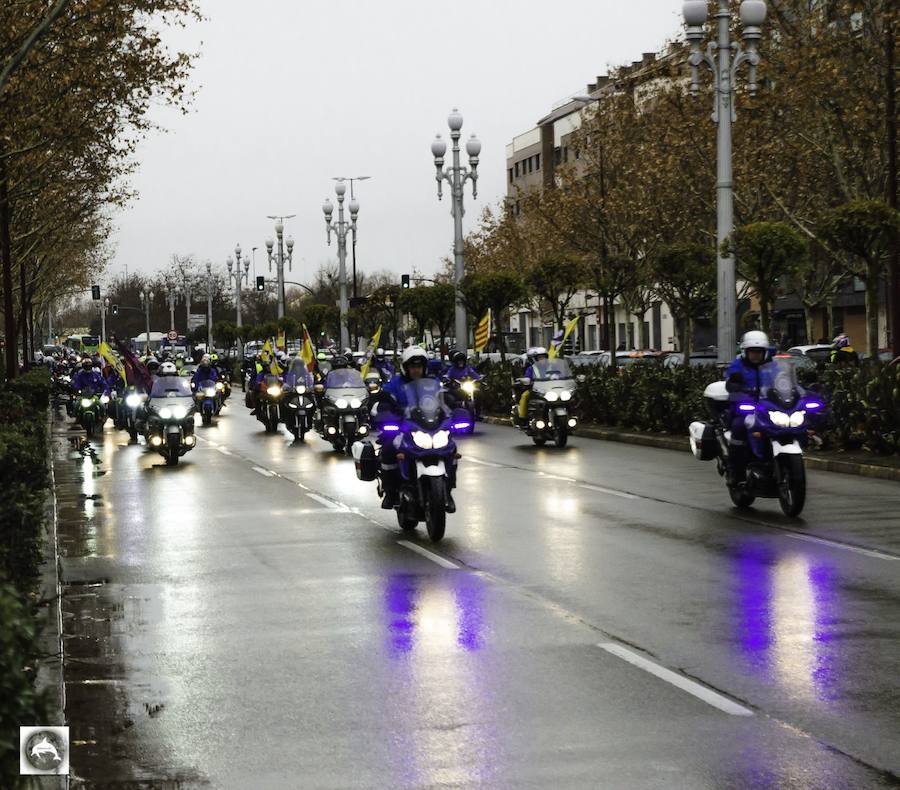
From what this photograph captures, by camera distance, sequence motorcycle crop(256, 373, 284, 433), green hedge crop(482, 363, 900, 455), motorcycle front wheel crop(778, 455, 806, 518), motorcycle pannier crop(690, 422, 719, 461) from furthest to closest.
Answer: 1. motorcycle crop(256, 373, 284, 433)
2. green hedge crop(482, 363, 900, 455)
3. motorcycle pannier crop(690, 422, 719, 461)
4. motorcycle front wheel crop(778, 455, 806, 518)

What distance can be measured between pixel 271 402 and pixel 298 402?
3805mm

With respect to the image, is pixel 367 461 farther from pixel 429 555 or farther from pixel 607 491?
pixel 607 491

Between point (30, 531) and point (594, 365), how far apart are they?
26070 mm

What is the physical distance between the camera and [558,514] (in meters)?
16.2

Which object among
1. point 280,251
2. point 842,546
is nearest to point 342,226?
point 280,251

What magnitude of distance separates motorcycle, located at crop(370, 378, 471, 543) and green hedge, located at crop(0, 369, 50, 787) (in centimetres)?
332

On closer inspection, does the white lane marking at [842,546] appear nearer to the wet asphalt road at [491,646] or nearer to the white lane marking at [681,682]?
the wet asphalt road at [491,646]

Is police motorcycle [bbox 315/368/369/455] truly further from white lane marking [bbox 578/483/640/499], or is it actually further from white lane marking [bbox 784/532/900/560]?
white lane marking [bbox 784/532/900/560]

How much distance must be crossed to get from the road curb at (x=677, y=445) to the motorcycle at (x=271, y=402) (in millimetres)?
5270

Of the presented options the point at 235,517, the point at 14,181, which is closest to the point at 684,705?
the point at 235,517

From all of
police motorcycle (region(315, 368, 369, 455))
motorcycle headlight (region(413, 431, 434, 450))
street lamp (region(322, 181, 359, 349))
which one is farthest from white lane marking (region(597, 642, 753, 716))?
street lamp (region(322, 181, 359, 349))

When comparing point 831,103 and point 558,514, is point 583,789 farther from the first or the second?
point 831,103

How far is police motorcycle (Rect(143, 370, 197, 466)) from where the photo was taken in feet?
83.6

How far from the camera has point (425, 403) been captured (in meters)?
14.4
